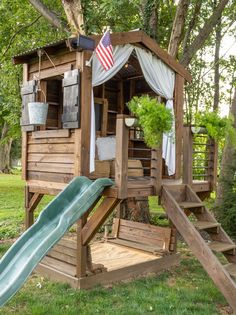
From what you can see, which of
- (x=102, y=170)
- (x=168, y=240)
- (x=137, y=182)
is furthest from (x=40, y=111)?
(x=168, y=240)

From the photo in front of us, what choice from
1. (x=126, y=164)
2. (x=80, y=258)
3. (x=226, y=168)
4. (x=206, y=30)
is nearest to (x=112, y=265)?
(x=80, y=258)

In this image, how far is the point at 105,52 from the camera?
4844mm

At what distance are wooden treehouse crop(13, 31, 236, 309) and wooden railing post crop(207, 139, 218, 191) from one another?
16 millimetres

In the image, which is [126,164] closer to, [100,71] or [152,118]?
[152,118]

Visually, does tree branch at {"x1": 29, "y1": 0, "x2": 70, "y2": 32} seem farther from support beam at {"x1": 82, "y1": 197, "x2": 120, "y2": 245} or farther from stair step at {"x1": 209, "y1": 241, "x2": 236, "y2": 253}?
stair step at {"x1": 209, "y1": 241, "x2": 236, "y2": 253}

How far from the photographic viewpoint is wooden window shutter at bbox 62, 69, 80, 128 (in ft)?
16.4

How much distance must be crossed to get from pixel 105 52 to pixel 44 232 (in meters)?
2.43

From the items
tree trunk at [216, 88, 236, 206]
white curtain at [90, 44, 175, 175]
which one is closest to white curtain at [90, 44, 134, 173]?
white curtain at [90, 44, 175, 175]

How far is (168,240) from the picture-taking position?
20.7 feet

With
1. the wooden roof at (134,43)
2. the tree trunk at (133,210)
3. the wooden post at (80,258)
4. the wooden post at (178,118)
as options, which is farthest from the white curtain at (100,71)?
the tree trunk at (133,210)

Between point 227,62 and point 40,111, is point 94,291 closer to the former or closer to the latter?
point 40,111

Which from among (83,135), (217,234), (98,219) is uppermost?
(83,135)

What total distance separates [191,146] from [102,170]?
1422 mm

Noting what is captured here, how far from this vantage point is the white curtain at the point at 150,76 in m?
5.14
